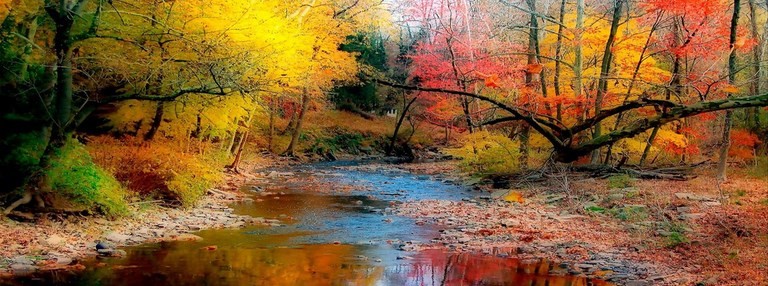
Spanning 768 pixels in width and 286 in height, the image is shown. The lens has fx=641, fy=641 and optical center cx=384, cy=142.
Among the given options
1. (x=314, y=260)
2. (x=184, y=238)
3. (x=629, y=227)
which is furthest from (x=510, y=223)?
(x=184, y=238)

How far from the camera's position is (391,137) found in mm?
42688

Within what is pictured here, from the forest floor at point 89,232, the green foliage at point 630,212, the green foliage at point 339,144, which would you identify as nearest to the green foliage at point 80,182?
the forest floor at point 89,232

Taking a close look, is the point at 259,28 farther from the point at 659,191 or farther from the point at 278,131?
the point at 278,131

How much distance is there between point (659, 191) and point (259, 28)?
410 inches

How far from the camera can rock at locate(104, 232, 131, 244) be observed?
1105cm

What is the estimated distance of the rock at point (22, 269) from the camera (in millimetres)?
8367

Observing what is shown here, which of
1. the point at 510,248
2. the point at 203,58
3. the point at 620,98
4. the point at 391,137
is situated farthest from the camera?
the point at 391,137

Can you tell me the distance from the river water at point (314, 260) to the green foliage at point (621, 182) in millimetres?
6011

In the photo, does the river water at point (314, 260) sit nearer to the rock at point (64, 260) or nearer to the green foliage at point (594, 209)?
the rock at point (64, 260)

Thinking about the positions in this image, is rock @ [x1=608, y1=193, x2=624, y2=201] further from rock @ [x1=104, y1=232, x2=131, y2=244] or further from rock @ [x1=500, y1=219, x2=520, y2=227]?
rock @ [x1=104, y1=232, x2=131, y2=244]

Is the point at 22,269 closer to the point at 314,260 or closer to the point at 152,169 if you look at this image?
the point at 314,260

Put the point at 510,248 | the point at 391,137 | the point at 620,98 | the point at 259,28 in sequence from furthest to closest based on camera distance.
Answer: the point at 391,137, the point at 620,98, the point at 259,28, the point at 510,248

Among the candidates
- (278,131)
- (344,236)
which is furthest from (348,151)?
(344,236)

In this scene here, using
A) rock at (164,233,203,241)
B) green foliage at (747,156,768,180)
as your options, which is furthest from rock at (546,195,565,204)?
rock at (164,233,203,241)
